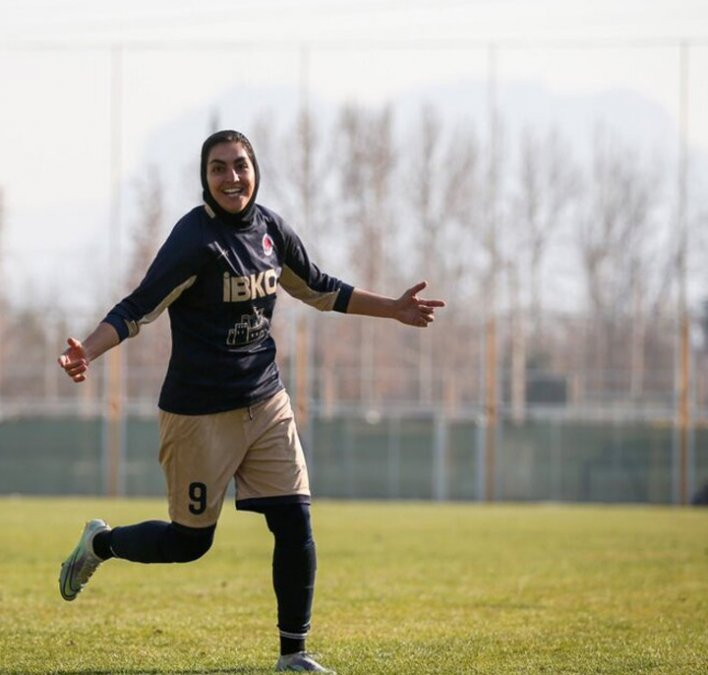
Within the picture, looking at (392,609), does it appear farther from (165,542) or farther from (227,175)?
(227,175)

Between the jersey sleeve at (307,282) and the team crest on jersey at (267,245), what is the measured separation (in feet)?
0.35

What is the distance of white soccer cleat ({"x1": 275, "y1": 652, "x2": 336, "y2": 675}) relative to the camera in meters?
6.35

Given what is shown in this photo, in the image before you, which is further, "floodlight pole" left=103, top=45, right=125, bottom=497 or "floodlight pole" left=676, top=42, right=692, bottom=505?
"floodlight pole" left=103, top=45, right=125, bottom=497

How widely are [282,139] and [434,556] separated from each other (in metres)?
25.2

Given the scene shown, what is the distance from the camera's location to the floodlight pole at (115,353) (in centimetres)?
3497

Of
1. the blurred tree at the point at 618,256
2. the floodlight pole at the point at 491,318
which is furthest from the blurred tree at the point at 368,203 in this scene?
the blurred tree at the point at 618,256

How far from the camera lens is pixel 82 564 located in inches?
281

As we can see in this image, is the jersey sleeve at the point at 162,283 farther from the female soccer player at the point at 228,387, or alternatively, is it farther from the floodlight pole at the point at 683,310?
the floodlight pole at the point at 683,310

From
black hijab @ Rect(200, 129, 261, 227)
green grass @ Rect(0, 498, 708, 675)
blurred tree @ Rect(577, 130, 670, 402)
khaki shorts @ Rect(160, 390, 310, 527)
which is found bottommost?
green grass @ Rect(0, 498, 708, 675)

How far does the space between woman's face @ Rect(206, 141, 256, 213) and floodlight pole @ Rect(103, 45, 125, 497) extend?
2850cm

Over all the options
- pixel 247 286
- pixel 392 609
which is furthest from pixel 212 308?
pixel 392 609

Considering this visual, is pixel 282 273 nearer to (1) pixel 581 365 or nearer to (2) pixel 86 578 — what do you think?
(2) pixel 86 578

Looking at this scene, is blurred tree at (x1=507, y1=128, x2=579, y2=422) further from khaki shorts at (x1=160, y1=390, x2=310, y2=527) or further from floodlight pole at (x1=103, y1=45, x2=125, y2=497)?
khaki shorts at (x1=160, y1=390, x2=310, y2=527)

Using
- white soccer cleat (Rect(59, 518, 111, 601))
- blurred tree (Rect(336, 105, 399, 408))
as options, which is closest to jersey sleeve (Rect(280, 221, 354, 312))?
white soccer cleat (Rect(59, 518, 111, 601))
